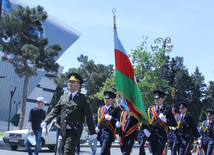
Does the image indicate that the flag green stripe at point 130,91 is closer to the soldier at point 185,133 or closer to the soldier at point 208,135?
the soldier at point 185,133

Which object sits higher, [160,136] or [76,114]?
[76,114]

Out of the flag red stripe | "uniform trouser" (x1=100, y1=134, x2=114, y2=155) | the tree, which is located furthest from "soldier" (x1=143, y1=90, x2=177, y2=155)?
the tree

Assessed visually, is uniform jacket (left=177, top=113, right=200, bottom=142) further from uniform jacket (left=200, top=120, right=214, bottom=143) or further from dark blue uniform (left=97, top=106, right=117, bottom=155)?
dark blue uniform (left=97, top=106, right=117, bottom=155)

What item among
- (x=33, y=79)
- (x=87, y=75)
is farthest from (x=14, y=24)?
(x=33, y=79)

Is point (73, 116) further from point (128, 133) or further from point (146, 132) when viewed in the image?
point (146, 132)

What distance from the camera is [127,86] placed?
27.3ft

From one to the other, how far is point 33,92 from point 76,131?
81354 millimetres

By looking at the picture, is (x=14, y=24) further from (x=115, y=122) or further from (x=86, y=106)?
(x=86, y=106)

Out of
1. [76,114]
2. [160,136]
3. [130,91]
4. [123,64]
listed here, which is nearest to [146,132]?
[160,136]

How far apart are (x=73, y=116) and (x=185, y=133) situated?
5.35 metres

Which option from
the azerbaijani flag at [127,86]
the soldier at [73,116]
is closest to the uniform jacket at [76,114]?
the soldier at [73,116]

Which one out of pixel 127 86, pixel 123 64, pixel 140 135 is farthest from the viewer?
pixel 140 135

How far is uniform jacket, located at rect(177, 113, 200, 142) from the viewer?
34.5 ft

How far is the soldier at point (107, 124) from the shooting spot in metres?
8.53
